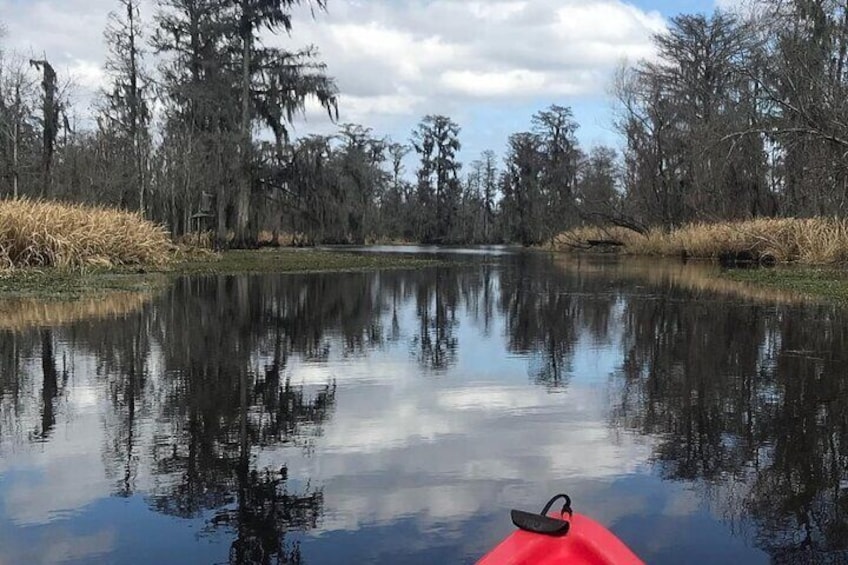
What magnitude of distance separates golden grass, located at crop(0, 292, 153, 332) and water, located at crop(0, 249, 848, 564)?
126mm

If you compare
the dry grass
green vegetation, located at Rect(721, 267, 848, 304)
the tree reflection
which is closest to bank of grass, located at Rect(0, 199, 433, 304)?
the tree reflection

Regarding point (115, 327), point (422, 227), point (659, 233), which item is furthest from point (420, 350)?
point (422, 227)

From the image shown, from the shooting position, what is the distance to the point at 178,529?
138 inches

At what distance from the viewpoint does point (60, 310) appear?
10859mm

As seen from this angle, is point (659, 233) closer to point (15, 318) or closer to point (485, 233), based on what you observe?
point (15, 318)

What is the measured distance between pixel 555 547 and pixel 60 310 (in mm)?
10233

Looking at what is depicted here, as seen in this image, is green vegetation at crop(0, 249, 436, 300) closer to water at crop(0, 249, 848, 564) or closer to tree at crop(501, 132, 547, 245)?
water at crop(0, 249, 848, 564)

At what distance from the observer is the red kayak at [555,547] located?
223 centimetres

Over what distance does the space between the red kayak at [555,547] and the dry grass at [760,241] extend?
21.6 metres

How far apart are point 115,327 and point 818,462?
7.88 m

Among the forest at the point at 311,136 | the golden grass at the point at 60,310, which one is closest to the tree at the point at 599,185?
the forest at the point at 311,136

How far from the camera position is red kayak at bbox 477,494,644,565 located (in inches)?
87.7

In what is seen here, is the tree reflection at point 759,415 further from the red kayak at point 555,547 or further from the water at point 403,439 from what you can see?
the red kayak at point 555,547

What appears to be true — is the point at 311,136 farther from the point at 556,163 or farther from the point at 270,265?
the point at 556,163
